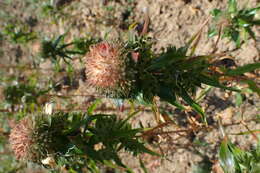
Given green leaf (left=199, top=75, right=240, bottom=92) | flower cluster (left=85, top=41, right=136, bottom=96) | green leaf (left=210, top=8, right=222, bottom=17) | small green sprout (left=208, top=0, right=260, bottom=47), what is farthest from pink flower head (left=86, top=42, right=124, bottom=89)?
green leaf (left=210, top=8, right=222, bottom=17)

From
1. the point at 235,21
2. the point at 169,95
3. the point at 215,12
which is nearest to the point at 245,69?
the point at 169,95

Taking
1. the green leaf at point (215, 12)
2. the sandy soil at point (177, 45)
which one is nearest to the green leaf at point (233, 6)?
the green leaf at point (215, 12)

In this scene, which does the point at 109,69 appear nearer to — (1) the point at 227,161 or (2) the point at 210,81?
(2) the point at 210,81

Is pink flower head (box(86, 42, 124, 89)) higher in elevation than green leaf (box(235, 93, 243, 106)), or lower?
higher

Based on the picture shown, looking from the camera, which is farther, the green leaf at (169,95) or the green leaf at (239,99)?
the green leaf at (239,99)

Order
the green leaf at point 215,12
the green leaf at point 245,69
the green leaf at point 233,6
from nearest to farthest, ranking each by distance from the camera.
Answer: the green leaf at point 245,69, the green leaf at point 233,6, the green leaf at point 215,12

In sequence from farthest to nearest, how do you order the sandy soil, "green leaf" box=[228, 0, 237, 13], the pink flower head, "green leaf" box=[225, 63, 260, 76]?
the sandy soil < "green leaf" box=[228, 0, 237, 13] < "green leaf" box=[225, 63, 260, 76] < the pink flower head

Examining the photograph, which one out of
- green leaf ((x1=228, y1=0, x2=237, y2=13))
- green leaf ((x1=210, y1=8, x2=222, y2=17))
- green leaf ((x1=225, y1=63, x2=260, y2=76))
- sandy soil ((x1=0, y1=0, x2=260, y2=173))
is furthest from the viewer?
sandy soil ((x1=0, y1=0, x2=260, y2=173))

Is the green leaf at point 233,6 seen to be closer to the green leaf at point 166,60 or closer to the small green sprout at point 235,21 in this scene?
the small green sprout at point 235,21

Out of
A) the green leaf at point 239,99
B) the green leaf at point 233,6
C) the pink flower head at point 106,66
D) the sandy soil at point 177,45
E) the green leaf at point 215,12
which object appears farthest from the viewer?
the sandy soil at point 177,45

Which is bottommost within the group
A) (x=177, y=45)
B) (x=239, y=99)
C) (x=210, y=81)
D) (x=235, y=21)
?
(x=239, y=99)

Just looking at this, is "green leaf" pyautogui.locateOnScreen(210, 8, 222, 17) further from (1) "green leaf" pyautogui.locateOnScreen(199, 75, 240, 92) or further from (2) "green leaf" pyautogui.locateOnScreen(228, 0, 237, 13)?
(1) "green leaf" pyautogui.locateOnScreen(199, 75, 240, 92)

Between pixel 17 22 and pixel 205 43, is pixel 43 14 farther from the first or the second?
pixel 205 43

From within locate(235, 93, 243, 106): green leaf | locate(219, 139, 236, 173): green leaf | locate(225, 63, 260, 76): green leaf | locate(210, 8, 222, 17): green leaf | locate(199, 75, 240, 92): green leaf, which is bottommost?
locate(219, 139, 236, 173): green leaf
